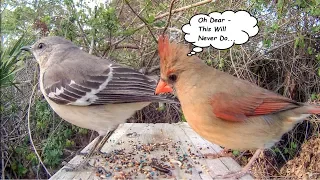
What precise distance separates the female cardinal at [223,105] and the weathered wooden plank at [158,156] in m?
0.15

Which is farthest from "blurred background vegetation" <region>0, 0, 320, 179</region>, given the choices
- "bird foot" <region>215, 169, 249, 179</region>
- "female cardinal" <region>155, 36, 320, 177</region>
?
"bird foot" <region>215, 169, 249, 179</region>

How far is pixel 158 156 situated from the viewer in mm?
1454

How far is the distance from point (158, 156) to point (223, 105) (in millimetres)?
Result: 429

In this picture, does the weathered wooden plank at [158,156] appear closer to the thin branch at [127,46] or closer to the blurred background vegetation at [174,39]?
the blurred background vegetation at [174,39]

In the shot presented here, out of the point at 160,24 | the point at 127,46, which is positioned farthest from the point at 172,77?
the point at 127,46

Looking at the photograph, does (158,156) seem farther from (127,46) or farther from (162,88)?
(127,46)

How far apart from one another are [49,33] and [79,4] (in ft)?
0.99

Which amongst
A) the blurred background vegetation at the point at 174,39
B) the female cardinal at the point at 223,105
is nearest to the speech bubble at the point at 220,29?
the blurred background vegetation at the point at 174,39

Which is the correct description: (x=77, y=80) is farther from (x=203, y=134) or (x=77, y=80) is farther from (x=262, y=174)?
(x=262, y=174)

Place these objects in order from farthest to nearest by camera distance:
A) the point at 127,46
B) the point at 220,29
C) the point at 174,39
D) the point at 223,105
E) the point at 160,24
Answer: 1. the point at 127,46
2. the point at 160,24
3. the point at 174,39
4. the point at 220,29
5. the point at 223,105

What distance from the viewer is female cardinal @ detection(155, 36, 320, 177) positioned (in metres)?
1.15

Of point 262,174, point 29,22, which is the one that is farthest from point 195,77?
point 29,22

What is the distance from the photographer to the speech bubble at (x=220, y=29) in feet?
4.81

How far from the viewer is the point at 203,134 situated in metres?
1.16
